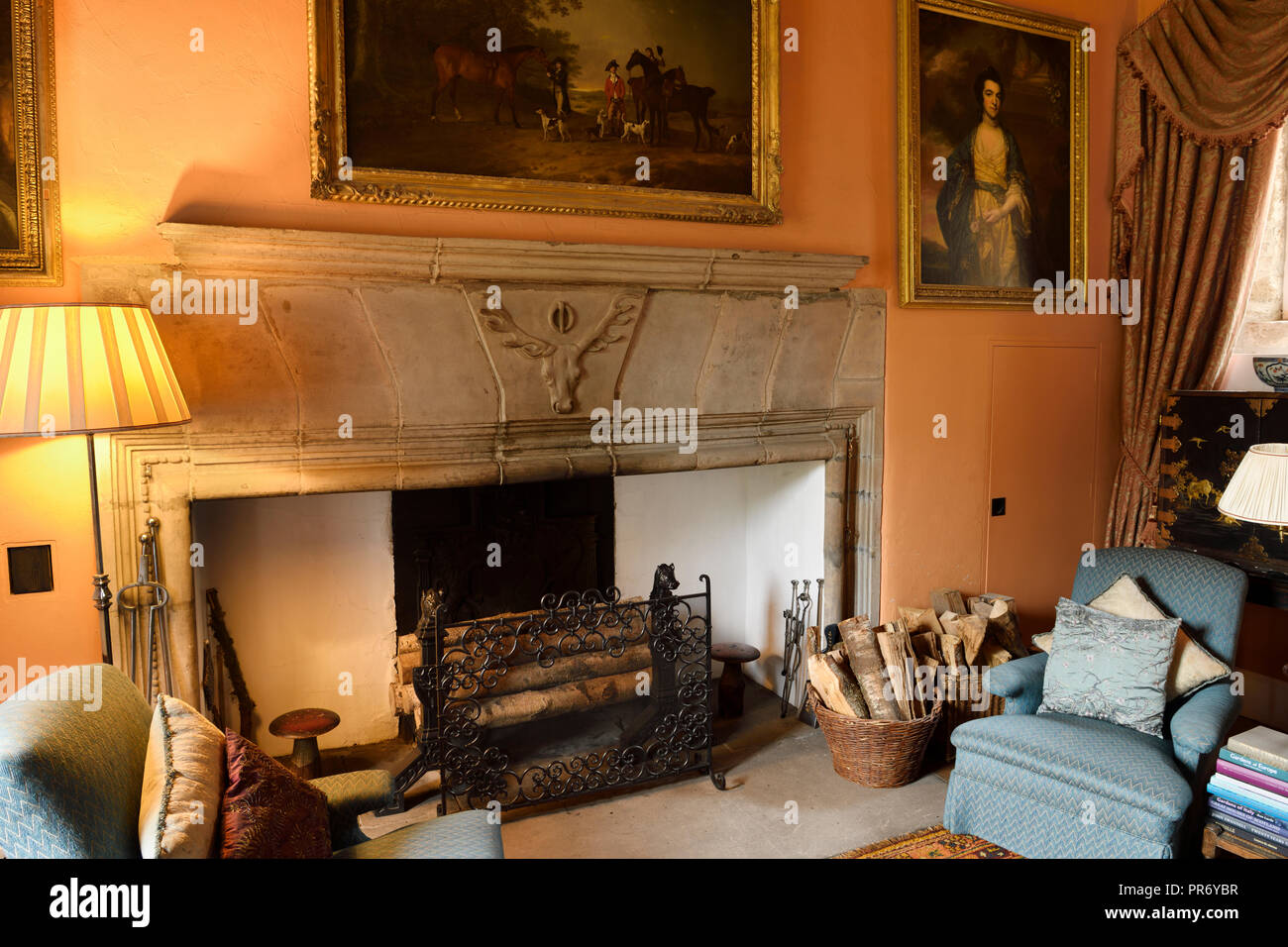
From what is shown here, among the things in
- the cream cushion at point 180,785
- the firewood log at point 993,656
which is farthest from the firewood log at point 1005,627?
the cream cushion at point 180,785

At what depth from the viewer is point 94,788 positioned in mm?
1665

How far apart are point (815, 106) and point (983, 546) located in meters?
2.30

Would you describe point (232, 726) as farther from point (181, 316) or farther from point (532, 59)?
point (532, 59)

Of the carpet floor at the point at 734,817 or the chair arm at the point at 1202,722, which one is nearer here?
the chair arm at the point at 1202,722

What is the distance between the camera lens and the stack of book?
250 cm

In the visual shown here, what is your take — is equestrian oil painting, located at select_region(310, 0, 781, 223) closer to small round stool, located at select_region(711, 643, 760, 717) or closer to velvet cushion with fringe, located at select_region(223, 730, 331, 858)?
velvet cushion with fringe, located at select_region(223, 730, 331, 858)

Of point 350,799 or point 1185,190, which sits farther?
point 1185,190

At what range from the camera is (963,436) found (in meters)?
4.25

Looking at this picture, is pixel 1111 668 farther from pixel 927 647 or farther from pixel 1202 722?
pixel 927 647

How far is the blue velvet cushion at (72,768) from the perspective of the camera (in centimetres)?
151

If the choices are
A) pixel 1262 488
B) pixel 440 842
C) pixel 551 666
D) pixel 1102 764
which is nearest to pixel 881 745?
pixel 1102 764

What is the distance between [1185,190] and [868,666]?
2828 millimetres

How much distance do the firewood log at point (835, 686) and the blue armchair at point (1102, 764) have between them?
0.51m

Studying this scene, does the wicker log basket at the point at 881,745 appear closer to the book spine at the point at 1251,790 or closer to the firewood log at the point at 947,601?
the firewood log at the point at 947,601
